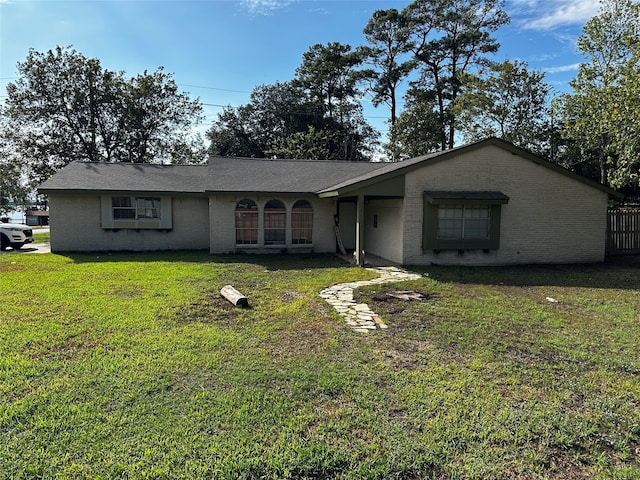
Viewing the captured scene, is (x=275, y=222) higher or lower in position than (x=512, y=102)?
lower

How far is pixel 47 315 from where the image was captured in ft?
18.9

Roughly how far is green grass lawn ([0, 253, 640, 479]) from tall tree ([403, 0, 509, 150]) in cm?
2480

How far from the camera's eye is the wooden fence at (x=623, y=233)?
515 inches

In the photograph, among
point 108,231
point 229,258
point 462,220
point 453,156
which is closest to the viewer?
point 453,156

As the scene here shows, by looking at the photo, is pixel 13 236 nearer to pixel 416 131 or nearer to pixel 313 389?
pixel 313 389

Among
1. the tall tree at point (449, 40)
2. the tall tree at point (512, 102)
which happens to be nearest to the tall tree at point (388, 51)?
the tall tree at point (449, 40)

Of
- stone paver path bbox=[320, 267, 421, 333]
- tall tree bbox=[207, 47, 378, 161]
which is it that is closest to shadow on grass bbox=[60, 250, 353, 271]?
stone paver path bbox=[320, 267, 421, 333]

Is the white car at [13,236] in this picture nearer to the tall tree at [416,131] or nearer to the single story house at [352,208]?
the single story house at [352,208]

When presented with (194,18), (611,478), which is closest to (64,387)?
(611,478)

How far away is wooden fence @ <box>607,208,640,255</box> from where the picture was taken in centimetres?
1307

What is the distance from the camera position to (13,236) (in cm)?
1463

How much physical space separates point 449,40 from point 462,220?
75.4 ft

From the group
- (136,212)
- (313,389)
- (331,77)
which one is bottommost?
(313,389)

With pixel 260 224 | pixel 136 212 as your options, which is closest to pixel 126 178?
pixel 136 212
